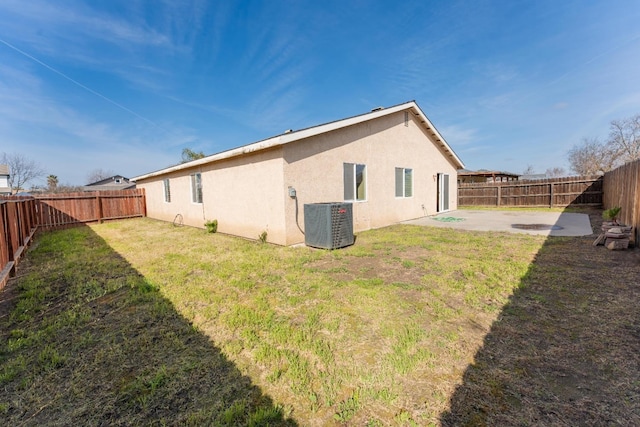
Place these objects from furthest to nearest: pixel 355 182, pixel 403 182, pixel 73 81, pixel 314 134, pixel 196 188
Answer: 1. pixel 73 81
2. pixel 403 182
3. pixel 196 188
4. pixel 355 182
5. pixel 314 134

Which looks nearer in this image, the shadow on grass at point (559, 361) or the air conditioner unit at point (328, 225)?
the shadow on grass at point (559, 361)

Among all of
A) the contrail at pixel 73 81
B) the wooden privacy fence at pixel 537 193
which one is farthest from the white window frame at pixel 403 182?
the contrail at pixel 73 81

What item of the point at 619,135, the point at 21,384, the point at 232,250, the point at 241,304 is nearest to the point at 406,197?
the point at 232,250

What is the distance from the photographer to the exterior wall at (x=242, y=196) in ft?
22.2

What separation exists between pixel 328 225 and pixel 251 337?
3744mm

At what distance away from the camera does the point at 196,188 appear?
10.6 metres

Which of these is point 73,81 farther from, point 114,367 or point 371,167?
point 114,367

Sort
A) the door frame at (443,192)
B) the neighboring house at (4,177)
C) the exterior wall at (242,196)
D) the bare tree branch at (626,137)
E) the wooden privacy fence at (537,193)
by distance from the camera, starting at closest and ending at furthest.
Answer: the exterior wall at (242,196) < the door frame at (443,192) < the wooden privacy fence at (537,193) < the bare tree branch at (626,137) < the neighboring house at (4,177)

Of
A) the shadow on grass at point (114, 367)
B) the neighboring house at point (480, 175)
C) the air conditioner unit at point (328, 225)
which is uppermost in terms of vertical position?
the neighboring house at point (480, 175)

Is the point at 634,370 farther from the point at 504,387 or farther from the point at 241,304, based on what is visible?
the point at 241,304

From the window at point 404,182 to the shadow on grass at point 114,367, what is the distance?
360 inches

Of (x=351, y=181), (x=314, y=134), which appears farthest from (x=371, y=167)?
(x=314, y=134)

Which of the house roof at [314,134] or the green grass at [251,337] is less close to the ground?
the house roof at [314,134]

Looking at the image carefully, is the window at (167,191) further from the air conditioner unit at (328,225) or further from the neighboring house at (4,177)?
the neighboring house at (4,177)
